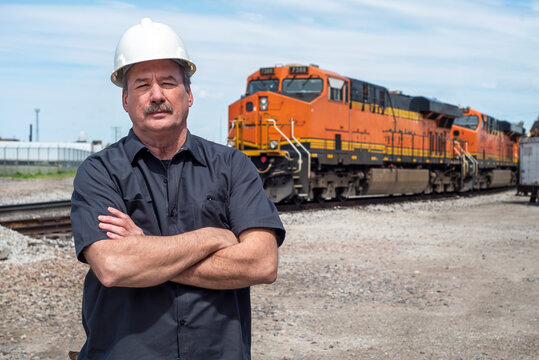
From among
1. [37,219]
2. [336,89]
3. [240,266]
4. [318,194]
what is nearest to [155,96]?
[240,266]

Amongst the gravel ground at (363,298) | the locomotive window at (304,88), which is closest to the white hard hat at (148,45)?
the gravel ground at (363,298)

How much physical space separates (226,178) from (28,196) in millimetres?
21549

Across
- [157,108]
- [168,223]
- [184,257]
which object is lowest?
[184,257]

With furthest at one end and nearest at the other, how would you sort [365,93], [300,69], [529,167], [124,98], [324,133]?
[529,167]
[365,93]
[324,133]
[300,69]
[124,98]

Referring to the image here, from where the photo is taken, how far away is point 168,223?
2.44 meters

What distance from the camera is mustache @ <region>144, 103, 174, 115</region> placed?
249 centimetres

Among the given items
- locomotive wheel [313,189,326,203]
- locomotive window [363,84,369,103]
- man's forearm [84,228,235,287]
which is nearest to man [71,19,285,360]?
man's forearm [84,228,235,287]

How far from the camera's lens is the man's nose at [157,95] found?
8.12 ft

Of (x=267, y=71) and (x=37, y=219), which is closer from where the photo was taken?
(x=37, y=219)

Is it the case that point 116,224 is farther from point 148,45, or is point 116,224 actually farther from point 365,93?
point 365,93

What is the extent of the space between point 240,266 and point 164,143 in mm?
608

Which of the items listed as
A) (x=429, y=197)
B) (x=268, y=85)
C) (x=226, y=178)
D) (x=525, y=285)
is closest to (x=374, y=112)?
(x=268, y=85)

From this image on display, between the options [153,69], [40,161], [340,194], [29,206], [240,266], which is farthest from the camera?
[40,161]

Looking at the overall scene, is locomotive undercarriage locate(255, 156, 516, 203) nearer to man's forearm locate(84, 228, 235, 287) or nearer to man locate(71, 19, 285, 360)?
man locate(71, 19, 285, 360)
